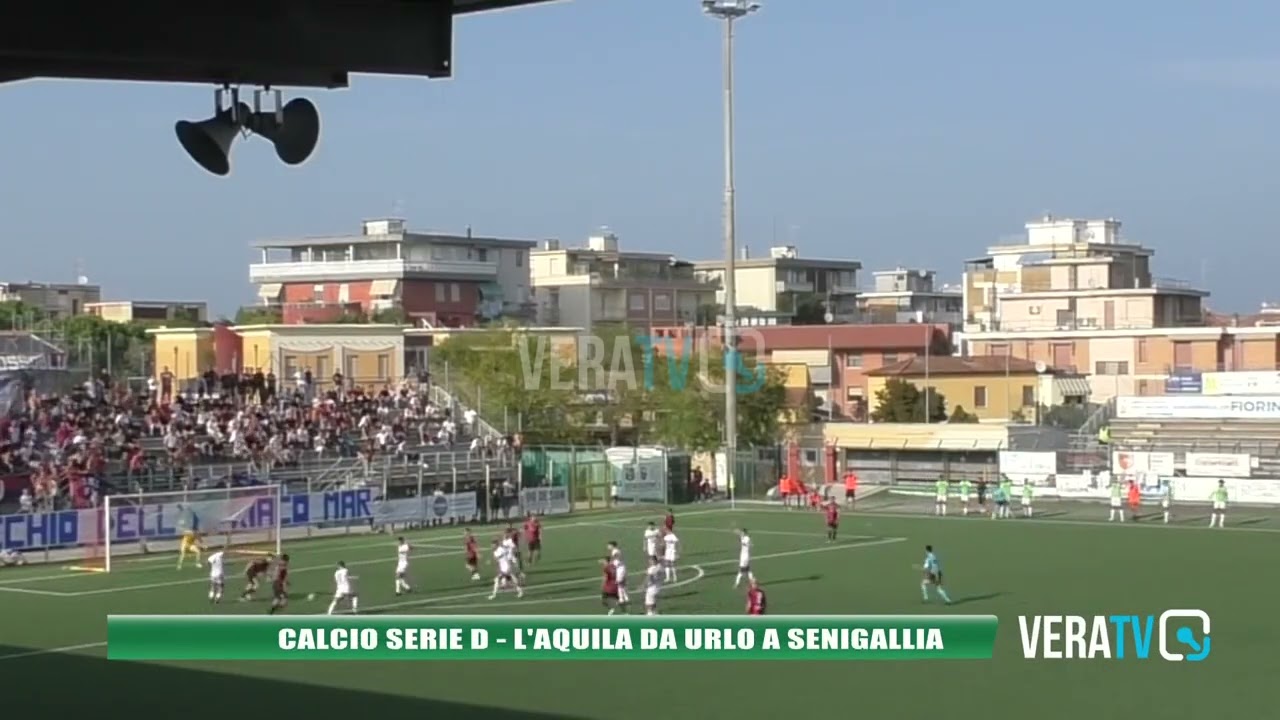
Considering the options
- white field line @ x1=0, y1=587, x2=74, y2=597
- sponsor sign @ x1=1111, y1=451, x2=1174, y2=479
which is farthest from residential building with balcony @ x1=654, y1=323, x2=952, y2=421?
white field line @ x1=0, y1=587, x2=74, y2=597

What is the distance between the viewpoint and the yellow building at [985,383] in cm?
7656

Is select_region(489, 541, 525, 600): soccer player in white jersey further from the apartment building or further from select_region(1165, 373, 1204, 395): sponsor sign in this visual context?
the apartment building

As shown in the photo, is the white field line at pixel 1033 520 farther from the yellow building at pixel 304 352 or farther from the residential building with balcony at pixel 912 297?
the residential building with balcony at pixel 912 297

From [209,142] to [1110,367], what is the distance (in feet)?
244

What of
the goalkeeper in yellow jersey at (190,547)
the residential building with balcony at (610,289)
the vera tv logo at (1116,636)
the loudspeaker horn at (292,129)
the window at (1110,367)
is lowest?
the vera tv logo at (1116,636)

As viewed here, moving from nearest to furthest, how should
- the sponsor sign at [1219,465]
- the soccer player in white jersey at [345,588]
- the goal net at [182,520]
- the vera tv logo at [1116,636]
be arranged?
the vera tv logo at [1116,636], the soccer player in white jersey at [345,588], the goal net at [182,520], the sponsor sign at [1219,465]

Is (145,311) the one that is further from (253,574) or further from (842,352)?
(253,574)

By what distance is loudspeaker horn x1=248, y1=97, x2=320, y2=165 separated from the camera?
11.8 m

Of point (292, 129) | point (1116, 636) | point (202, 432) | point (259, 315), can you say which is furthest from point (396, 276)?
point (292, 129)

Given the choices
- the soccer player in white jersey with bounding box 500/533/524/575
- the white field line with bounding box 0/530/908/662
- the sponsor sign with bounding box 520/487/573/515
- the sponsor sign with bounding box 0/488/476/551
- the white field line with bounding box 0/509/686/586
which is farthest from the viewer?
the sponsor sign with bounding box 520/487/573/515

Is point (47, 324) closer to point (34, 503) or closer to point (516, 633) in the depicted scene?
point (34, 503)

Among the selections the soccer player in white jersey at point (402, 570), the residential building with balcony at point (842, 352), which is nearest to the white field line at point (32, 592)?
the soccer player in white jersey at point (402, 570)

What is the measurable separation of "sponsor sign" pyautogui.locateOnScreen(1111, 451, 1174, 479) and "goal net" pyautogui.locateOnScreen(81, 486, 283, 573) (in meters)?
29.0

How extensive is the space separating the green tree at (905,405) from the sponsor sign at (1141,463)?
57.7ft
